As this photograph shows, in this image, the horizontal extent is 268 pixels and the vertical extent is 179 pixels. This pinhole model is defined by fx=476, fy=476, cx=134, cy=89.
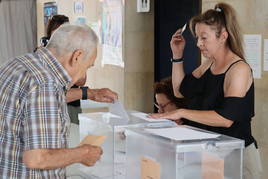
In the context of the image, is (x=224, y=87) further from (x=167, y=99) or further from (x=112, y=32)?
(x=112, y=32)

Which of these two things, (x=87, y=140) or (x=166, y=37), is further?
(x=166, y=37)

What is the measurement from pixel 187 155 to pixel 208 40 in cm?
70

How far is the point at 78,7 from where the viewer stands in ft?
18.0

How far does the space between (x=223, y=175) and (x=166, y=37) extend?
10.0 ft

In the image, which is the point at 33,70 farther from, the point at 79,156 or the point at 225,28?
the point at 225,28

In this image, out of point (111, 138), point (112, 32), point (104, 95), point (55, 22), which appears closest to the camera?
point (111, 138)

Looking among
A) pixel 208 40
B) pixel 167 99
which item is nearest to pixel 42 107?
pixel 208 40

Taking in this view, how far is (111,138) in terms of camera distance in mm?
1970

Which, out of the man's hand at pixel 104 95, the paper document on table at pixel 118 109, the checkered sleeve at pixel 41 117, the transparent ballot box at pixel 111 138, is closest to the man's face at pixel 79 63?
the checkered sleeve at pixel 41 117

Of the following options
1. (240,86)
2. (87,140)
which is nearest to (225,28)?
(240,86)

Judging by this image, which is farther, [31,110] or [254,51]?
[254,51]

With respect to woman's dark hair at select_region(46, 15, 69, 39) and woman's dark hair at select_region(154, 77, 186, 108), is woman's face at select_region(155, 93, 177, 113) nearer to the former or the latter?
woman's dark hair at select_region(154, 77, 186, 108)

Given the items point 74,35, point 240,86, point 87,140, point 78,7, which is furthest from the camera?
point 78,7

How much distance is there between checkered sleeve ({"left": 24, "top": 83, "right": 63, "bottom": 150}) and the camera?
152cm
